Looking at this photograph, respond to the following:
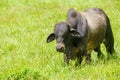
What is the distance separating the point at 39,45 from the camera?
15.0 metres

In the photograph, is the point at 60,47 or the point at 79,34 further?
the point at 79,34

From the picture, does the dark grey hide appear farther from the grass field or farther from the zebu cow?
the grass field

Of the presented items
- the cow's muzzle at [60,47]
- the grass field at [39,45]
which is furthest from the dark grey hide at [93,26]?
the cow's muzzle at [60,47]

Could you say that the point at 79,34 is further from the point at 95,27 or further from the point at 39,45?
the point at 39,45

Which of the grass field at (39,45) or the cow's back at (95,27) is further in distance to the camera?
the cow's back at (95,27)

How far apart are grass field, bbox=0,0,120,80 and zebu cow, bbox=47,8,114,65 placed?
39cm

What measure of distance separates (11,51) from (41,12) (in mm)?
7369

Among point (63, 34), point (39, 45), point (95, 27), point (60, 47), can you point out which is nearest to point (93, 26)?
point (95, 27)

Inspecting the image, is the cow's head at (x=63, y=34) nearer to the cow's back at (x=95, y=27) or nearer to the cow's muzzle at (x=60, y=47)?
the cow's muzzle at (x=60, y=47)

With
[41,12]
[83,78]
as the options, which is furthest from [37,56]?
[41,12]

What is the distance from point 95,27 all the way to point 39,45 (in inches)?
102

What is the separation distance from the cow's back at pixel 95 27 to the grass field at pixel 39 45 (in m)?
0.57

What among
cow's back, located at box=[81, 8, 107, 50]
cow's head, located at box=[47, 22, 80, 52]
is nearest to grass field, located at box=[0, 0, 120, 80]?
cow's back, located at box=[81, 8, 107, 50]

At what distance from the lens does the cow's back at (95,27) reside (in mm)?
12992
